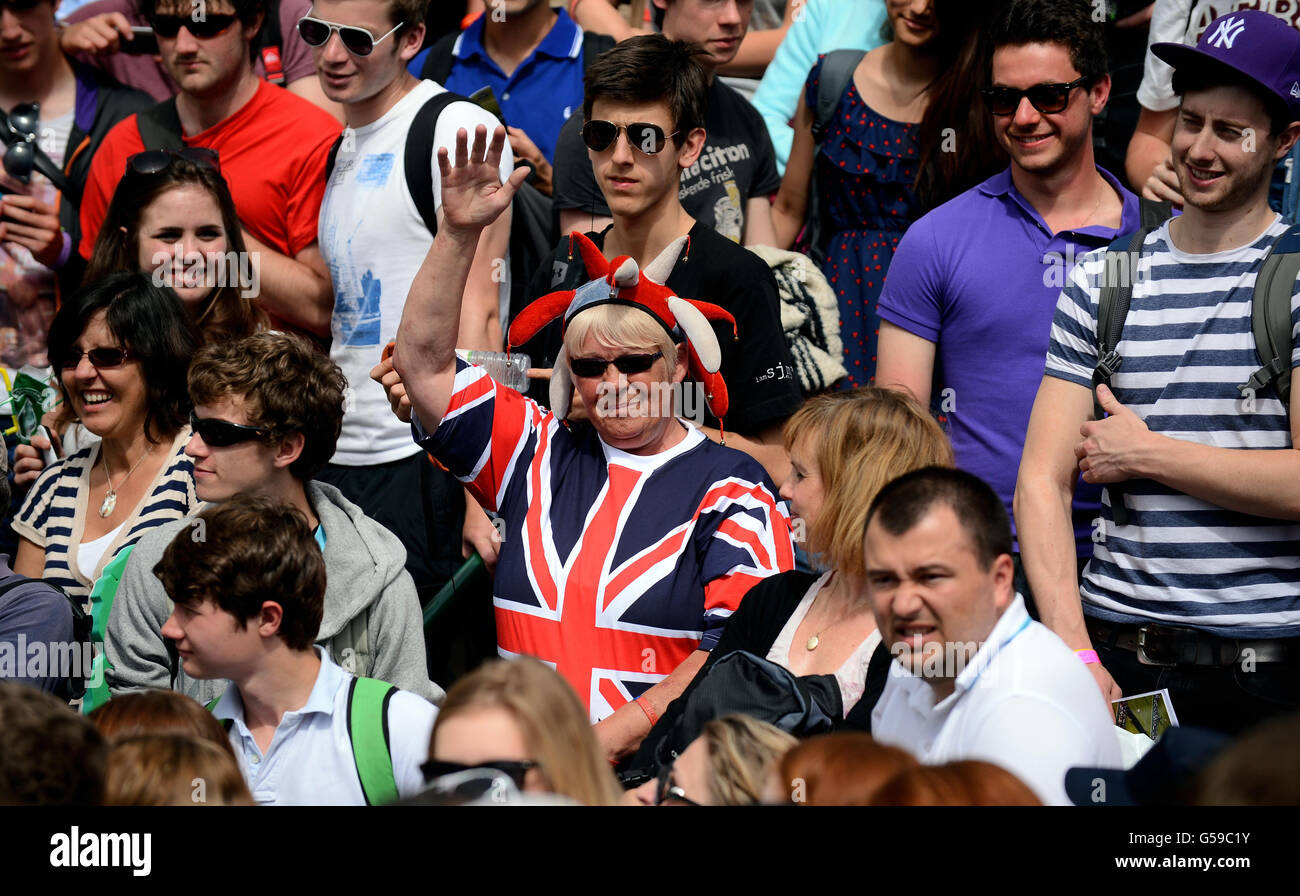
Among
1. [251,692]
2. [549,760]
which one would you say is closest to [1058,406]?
[549,760]

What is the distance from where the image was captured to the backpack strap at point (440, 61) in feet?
18.8

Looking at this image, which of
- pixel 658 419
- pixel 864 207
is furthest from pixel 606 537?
pixel 864 207

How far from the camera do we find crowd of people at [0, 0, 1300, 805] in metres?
2.83

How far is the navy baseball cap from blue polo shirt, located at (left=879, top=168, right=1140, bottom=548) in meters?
0.76

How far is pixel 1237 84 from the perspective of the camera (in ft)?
11.8

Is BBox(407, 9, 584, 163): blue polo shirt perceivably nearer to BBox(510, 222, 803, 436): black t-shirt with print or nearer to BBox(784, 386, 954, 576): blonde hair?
BBox(510, 222, 803, 436): black t-shirt with print

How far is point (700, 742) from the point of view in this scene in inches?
109

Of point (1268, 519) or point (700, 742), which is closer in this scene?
point (700, 742)

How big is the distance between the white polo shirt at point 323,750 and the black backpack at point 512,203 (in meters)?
1.97

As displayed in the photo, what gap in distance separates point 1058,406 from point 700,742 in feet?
5.24

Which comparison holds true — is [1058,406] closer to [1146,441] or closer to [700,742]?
[1146,441]

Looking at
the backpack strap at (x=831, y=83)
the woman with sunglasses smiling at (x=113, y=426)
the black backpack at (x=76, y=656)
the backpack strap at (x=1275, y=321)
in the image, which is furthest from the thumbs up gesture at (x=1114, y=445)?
the black backpack at (x=76, y=656)

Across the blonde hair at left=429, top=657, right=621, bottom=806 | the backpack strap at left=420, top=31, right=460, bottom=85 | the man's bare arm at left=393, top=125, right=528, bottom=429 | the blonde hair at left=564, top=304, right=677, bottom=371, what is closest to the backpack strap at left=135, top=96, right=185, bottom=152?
the backpack strap at left=420, top=31, right=460, bottom=85

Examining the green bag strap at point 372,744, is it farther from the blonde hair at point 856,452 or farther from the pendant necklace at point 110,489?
the pendant necklace at point 110,489
